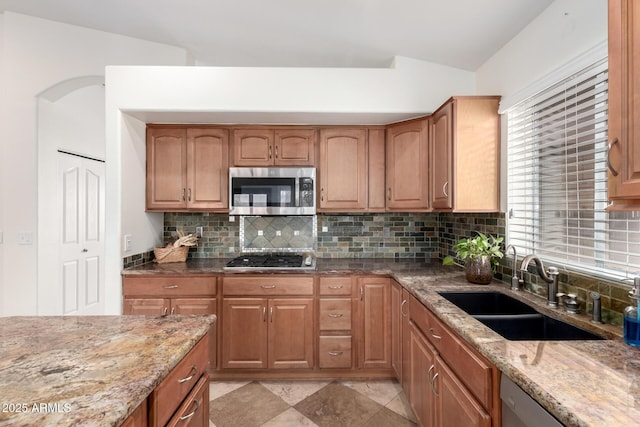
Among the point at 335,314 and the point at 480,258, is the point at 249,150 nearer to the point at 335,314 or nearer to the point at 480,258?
the point at 335,314

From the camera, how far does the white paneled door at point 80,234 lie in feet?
11.1

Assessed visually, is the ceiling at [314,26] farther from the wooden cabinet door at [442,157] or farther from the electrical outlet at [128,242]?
the electrical outlet at [128,242]

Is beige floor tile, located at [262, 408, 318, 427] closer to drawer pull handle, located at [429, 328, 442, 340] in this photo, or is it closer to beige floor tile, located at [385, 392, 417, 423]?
beige floor tile, located at [385, 392, 417, 423]

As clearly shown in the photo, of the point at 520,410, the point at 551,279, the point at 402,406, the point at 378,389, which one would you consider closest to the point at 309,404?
the point at 378,389

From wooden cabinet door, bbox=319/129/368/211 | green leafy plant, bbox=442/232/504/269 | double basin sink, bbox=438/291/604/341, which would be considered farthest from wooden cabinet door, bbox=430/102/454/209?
A: double basin sink, bbox=438/291/604/341

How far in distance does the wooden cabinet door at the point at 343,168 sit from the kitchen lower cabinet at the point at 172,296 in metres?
1.21

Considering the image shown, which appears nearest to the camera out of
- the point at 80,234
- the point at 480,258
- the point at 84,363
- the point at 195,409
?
the point at 84,363

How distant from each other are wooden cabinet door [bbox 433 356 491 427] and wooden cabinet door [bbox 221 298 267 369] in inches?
54.5

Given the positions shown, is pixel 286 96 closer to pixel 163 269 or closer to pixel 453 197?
pixel 453 197

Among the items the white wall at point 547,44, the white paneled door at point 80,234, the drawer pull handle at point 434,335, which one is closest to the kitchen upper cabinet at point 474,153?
the white wall at point 547,44

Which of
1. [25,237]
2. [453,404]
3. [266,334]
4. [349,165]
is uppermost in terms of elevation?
[349,165]

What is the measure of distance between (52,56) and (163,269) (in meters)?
2.14

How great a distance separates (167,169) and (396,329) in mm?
2384

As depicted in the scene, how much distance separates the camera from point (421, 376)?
178 cm
